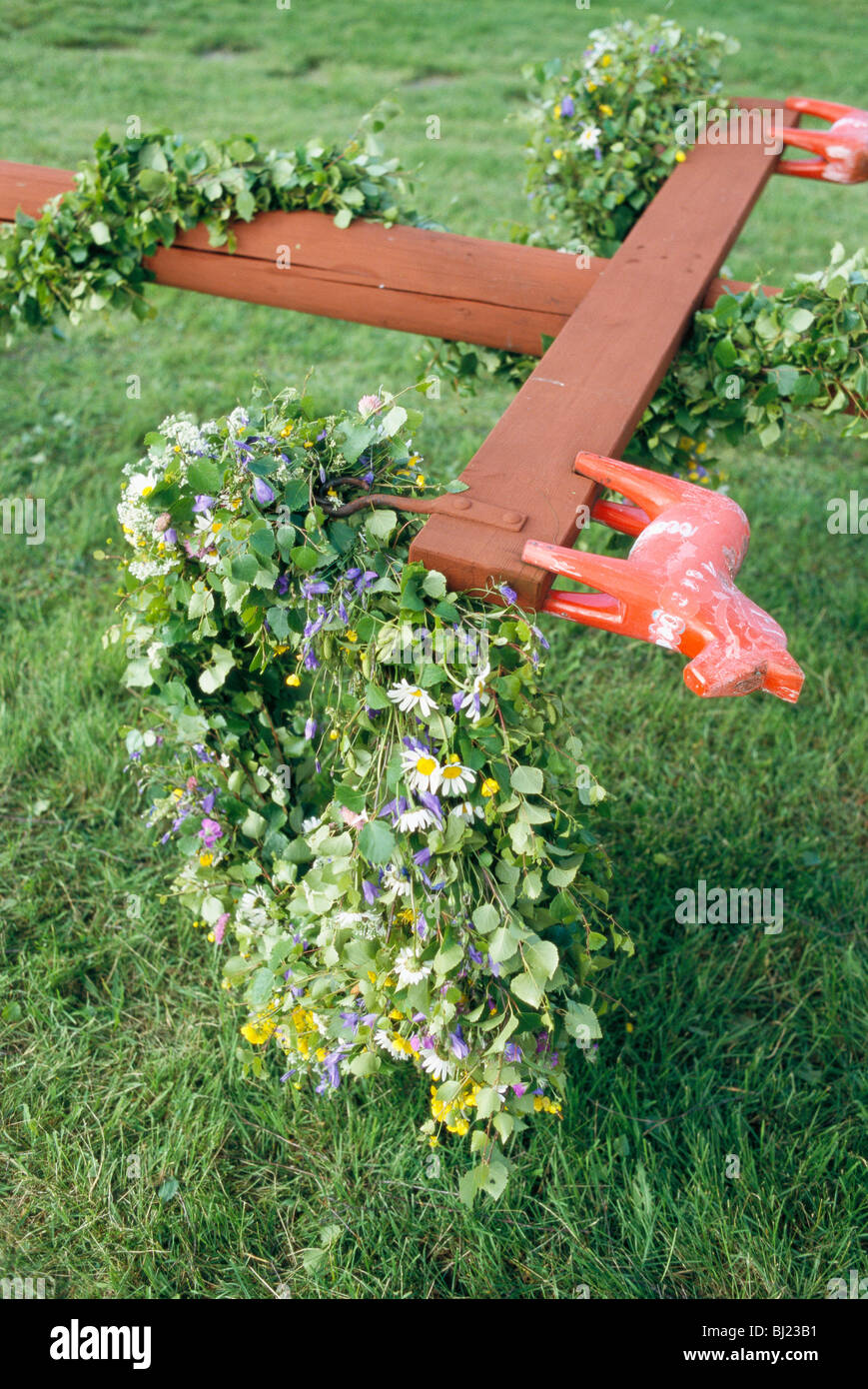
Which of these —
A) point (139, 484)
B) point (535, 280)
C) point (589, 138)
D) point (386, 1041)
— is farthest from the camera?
point (589, 138)

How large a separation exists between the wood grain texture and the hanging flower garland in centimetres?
8

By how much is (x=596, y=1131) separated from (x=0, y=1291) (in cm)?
104

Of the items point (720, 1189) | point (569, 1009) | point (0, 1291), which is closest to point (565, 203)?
point (569, 1009)

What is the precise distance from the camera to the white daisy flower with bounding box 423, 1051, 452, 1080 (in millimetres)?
1663

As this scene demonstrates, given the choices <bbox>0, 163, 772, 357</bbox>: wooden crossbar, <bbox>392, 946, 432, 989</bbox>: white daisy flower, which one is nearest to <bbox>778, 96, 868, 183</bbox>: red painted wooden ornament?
<bbox>0, 163, 772, 357</bbox>: wooden crossbar

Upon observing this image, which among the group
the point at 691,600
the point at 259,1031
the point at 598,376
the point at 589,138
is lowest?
the point at 259,1031

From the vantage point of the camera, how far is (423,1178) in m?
1.92

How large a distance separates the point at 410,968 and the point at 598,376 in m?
1.05

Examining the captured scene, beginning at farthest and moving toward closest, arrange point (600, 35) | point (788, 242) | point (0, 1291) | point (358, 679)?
1. point (788, 242)
2. point (600, 35)
3. point (0, 1291)
4. point (358, 679)

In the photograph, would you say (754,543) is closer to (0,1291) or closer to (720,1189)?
(720,1189)

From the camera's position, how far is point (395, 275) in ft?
7.79

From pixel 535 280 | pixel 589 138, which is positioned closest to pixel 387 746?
pixel 535 280

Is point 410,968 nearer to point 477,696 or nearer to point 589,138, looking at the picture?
point 477,696

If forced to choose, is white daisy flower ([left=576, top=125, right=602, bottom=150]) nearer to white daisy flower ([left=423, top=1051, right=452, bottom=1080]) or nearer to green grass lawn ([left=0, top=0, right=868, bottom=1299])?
green grass lawn ([left=0, top=0, right=868, bottom=1299])
